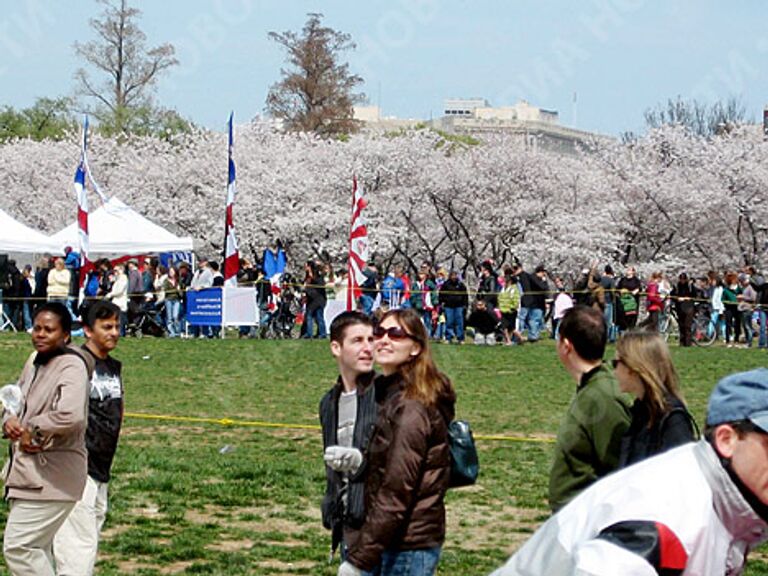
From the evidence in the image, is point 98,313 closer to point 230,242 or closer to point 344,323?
point 344,323

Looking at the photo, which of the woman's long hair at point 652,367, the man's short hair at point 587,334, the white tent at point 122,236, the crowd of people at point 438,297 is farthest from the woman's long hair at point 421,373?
the white tent at point 122,236

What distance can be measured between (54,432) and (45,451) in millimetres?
130

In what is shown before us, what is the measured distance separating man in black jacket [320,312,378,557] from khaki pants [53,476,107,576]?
170cm

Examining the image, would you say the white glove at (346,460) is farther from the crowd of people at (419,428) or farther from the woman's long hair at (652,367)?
the woman's long hair at (652,367)

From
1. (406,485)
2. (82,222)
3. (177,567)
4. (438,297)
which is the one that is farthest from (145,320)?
(406,485)

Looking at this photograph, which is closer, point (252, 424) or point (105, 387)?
point (105, 387)

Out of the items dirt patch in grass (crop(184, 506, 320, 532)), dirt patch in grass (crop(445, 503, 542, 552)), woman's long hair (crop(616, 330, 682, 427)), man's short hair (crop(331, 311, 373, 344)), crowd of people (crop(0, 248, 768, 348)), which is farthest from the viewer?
crowd of people (crop(0, 248, 768, 348))

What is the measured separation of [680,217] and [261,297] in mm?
18906

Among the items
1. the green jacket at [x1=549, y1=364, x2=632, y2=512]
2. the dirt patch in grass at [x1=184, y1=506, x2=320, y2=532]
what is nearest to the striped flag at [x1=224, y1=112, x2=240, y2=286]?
the dirt patch in grass at [x1=184, y1=506, x2=320, y2=532]

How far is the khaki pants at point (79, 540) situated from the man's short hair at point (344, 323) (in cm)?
166

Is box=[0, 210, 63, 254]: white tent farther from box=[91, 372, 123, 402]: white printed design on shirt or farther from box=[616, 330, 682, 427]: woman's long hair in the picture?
box=[616, 330, 682, 427]: woman's long hair

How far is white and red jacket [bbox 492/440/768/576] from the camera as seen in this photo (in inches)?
97.4

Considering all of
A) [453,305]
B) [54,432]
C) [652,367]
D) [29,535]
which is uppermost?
[453,305]

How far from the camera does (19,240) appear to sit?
101 ft
